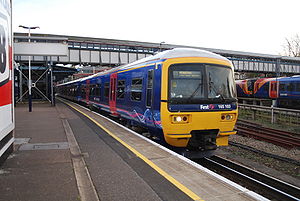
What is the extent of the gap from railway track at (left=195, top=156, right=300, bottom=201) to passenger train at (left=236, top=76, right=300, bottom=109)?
17.1m

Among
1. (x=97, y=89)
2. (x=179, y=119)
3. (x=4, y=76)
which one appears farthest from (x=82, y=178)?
(x=97, y=89)

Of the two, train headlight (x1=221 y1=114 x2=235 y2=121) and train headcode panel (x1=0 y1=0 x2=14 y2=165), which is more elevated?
train headcode panel (x1=0 y1=0 x2=14 y2=165)

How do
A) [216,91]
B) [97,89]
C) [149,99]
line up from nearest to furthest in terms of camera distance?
[216,91] → [149,99] → [97,89]

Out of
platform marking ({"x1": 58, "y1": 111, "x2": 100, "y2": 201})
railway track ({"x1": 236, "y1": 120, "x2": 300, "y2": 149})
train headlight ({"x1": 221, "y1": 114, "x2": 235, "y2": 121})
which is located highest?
train headlight ({"x1": 221, "y1": 114, "x2": 235, "y2": 121})

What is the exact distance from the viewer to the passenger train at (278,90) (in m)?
21.5

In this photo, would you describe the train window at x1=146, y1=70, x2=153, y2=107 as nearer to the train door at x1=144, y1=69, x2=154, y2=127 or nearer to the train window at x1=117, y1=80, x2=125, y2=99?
the train door at x1=144, y1=69, x2=154, y2=127

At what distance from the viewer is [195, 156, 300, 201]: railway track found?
17.2 feet

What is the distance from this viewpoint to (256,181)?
573cm

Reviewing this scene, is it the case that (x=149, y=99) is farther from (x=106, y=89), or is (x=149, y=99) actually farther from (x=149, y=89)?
(x=106, y=89)

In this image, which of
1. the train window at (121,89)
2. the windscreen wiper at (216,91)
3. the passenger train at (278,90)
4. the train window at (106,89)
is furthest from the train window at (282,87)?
the windscreen wiper at (216,91)

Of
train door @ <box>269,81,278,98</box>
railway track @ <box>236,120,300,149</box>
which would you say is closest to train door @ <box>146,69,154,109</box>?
railway track @ <box>236,120,300,149</box>

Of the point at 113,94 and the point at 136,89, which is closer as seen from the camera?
the point at 136,89

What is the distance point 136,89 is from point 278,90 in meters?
19.2

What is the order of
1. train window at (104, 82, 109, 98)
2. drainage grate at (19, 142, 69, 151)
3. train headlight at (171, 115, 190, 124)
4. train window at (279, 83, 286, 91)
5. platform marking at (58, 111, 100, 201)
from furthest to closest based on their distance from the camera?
train window at (279, 83, 286, 91) → train window at (104, 82, 109, 98) → drainage grate at (19, 142, 69, 151) → train headlight at (171, 115, 190, 124) → platform marking at (58, 111, 100, 201)
